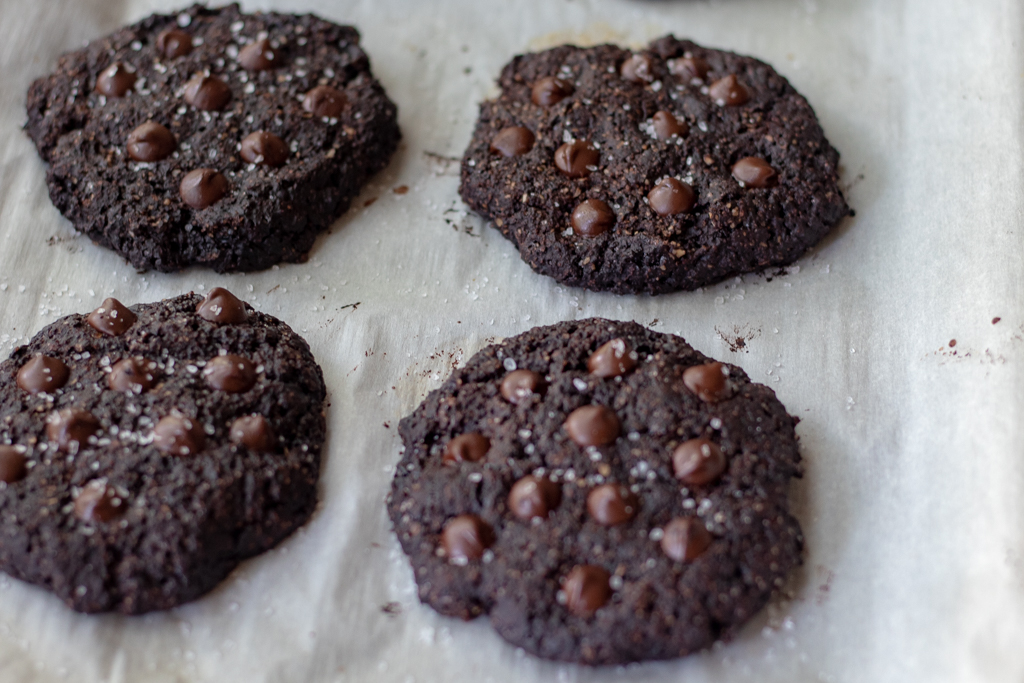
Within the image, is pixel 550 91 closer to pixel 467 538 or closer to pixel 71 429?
pixel 467 538

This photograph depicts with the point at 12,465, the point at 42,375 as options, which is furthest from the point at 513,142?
the point at 12,465

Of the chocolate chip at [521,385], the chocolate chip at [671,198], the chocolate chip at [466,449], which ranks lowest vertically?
the chocolate chip at [466,449]

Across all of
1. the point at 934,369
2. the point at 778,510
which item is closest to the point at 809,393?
the point at 934,369

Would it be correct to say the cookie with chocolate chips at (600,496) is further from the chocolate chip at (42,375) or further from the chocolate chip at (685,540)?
the chocolate chip at (42,375)

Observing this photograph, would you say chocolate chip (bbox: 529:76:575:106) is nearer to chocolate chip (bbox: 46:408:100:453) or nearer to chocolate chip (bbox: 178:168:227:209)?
chocolate chip (bbox: 178:168:227:209)

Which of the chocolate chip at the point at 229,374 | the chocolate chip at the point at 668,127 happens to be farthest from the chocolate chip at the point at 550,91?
the chocolate chip at the point at 229,374

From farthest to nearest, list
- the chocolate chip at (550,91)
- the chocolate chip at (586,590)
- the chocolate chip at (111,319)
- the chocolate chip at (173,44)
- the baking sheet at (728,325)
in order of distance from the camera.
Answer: the chocolate chip at (173,44)
the chocolate chip at (550,91)
the chocolate chip at (111,319)
the baking sheet at (728,325)
the chocolate chip at (586,590)

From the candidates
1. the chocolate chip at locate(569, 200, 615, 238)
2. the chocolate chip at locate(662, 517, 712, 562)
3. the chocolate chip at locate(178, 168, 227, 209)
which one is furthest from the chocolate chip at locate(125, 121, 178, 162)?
the chocolate chip at locate(662, 517, 712, 562)
